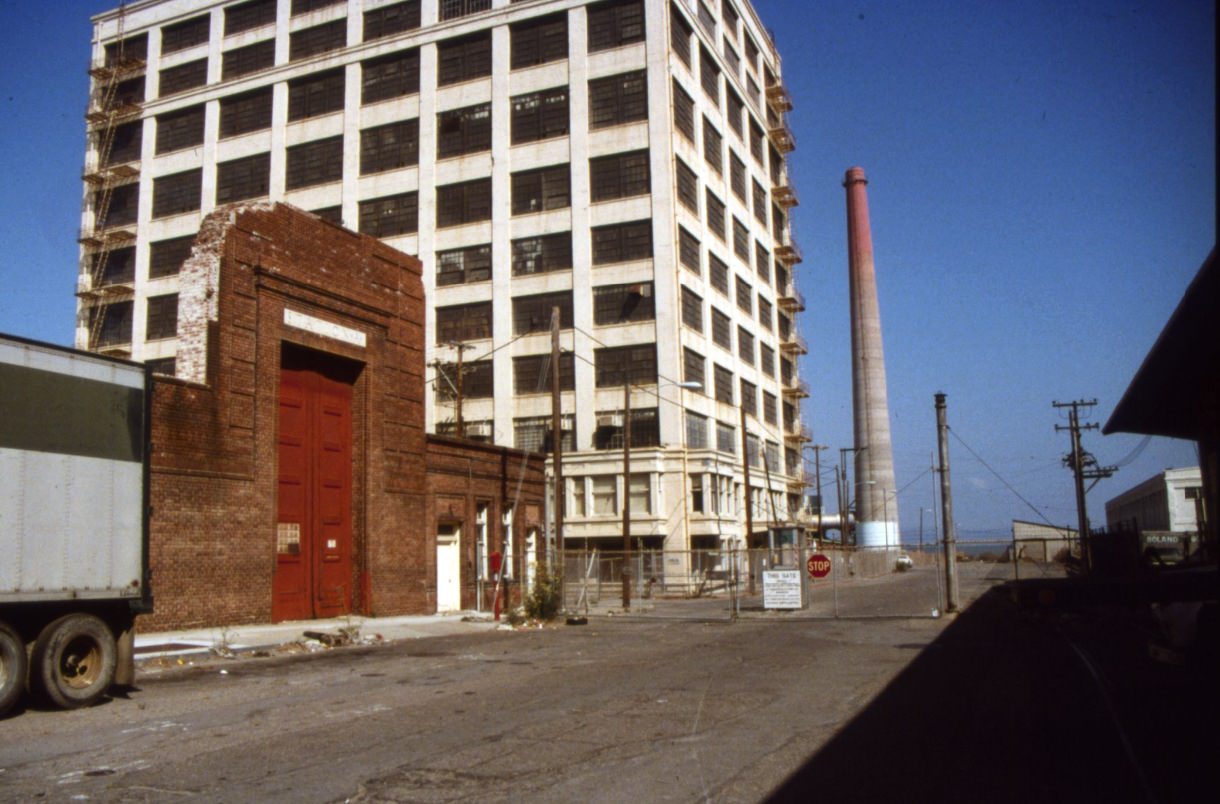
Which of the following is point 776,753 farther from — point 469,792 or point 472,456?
point 472,456

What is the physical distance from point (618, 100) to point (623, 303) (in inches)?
427

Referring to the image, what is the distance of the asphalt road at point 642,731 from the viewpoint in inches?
293

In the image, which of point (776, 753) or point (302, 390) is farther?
point (302, 390)

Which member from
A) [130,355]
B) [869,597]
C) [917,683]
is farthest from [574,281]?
[917,683]

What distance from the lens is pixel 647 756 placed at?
28.1ft

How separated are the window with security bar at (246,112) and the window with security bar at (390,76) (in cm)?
654

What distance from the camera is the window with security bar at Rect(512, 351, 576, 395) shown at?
175ft

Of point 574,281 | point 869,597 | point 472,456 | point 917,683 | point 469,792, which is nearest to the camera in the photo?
point 469,792

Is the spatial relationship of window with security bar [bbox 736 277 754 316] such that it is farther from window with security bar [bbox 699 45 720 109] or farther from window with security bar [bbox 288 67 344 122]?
window with security bar [bbox 288 67 344 122]

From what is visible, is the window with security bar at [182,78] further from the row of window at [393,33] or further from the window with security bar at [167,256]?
the window with security bar at [167,256]

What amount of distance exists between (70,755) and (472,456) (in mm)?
22718

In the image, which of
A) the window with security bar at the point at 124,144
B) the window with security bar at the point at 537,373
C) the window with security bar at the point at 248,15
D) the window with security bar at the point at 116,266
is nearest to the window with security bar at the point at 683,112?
the window with security bar at the point at 537,373

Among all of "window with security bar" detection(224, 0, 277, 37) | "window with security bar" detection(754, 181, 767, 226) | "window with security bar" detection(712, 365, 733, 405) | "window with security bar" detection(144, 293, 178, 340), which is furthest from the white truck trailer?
"window with security bar" detection(754, 181, 767, 226)

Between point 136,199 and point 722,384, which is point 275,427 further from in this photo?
point 136,199
